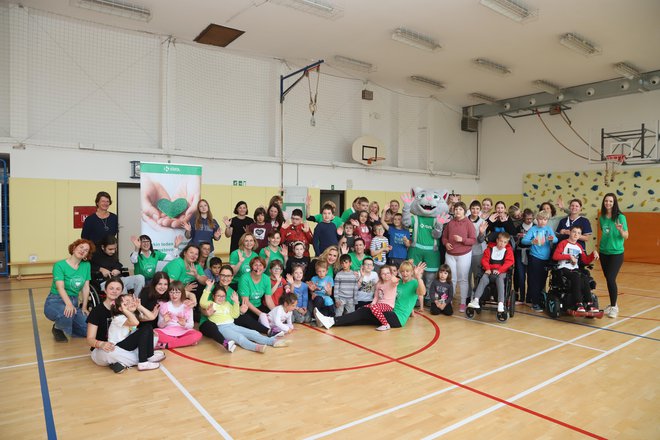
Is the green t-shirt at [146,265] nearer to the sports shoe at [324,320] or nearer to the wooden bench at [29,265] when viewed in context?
the sports shoe at [324,320]

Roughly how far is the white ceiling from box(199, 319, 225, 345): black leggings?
605 cm

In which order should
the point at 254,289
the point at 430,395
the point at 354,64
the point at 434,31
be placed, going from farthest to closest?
the point at 354,64
the point at 434,31
the point at 254,289
the point at 430,395

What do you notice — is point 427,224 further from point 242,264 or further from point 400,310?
point 242,264

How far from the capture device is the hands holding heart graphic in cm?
613

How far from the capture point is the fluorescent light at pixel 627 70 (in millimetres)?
11172

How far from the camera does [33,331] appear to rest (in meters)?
5.14

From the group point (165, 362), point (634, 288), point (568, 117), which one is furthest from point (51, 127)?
point (568, 117)

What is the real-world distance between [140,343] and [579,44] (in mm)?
10386

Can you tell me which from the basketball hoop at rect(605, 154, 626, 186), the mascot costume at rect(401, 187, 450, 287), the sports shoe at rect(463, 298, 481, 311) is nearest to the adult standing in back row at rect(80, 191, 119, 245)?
the mascot costume at rect(401, 187, 450, 287)

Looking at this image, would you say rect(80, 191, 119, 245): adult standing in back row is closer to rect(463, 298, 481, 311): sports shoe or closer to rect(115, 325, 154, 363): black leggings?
rect(115, 325, 154, 363): black leggings

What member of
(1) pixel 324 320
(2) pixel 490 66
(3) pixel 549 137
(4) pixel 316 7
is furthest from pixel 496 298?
(3) pixel 549 137

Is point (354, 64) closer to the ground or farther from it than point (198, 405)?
farther from it

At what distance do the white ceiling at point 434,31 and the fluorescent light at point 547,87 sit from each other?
284 mm

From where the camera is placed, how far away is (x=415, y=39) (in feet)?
31.5
